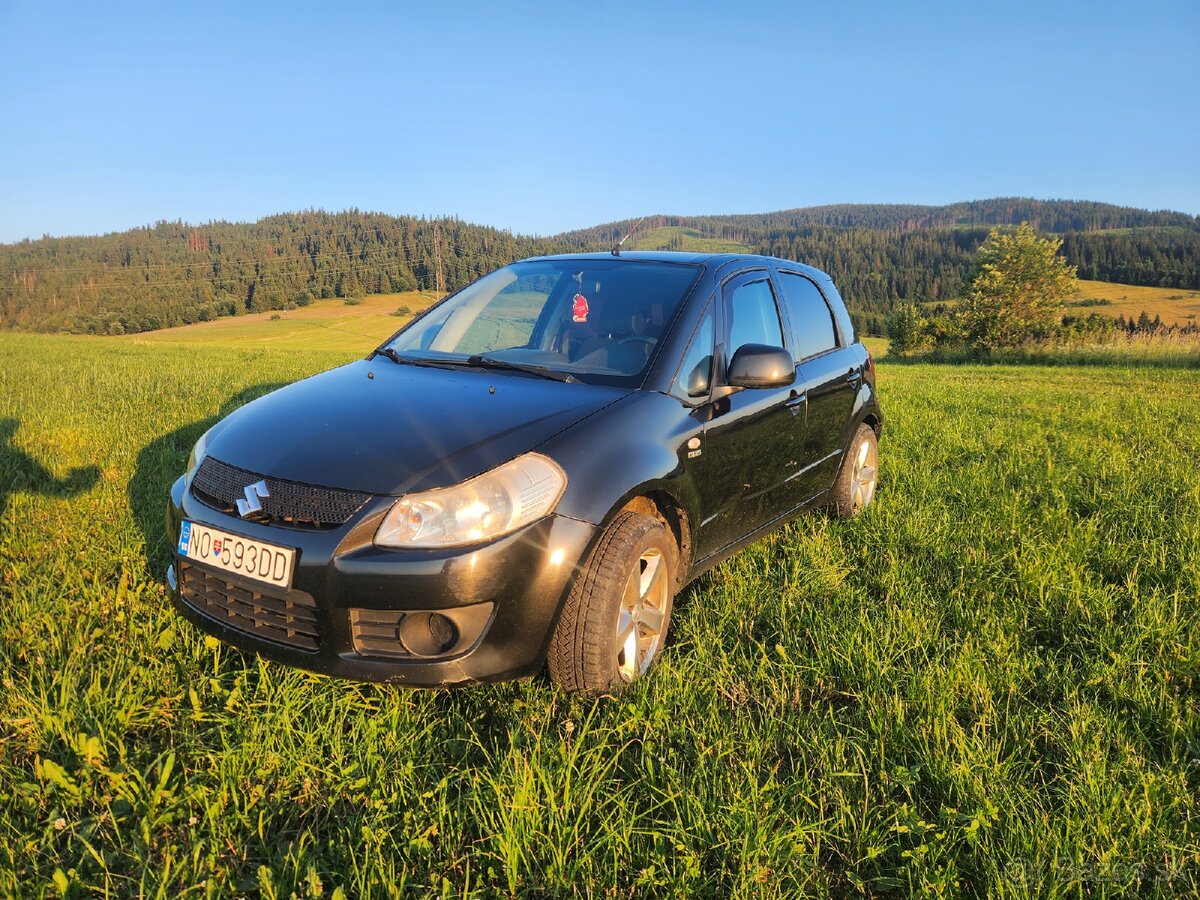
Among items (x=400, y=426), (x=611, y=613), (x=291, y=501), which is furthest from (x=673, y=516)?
(x=291, y=501)

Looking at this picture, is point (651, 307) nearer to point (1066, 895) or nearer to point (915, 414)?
point (1066, 895)

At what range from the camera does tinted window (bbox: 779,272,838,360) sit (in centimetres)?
429

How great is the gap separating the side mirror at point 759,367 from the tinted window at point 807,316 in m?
1.02

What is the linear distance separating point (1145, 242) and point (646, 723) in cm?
12686

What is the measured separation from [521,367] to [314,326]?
5677 cm

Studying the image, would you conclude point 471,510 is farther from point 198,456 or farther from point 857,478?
point 857,478

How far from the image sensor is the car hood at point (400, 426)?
2367 mm

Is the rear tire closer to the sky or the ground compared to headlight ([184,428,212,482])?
closer to the ground

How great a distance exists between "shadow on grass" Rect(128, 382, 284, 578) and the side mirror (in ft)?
8.14

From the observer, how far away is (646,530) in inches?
105

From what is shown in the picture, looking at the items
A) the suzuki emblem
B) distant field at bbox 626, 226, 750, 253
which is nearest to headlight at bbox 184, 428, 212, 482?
the suzuki emblem

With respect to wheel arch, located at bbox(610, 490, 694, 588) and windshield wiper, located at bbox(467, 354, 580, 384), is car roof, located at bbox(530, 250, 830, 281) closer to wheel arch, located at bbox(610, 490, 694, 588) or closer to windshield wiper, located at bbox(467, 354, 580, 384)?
windshield wiper, located at bbox(467, 354, 580, 384)

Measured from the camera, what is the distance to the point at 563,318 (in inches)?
147

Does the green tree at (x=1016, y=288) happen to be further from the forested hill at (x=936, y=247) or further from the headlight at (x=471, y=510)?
the headlight at (x=471, y=510)
